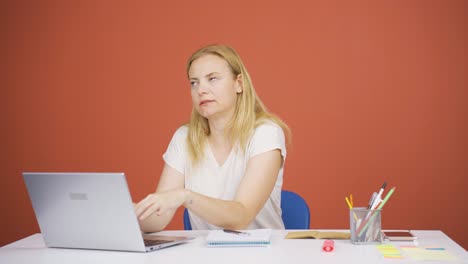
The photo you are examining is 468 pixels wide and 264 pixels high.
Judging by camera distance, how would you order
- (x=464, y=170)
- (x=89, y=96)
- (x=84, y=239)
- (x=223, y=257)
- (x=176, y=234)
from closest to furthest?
(x=223, y=257)
(x=84, y=239)
(x=176, y=234)
(x=464, y=170)
(x=89, y=96)

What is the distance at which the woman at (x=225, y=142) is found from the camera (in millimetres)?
2176

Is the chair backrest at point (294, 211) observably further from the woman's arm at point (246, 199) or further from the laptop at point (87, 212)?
the laptop at point (87, 212)

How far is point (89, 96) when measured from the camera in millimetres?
3879

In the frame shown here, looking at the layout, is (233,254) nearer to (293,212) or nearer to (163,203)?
(163,203)

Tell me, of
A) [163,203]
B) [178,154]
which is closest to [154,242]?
[163,203]

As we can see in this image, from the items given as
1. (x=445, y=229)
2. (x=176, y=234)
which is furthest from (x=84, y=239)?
(x=445, y=229)

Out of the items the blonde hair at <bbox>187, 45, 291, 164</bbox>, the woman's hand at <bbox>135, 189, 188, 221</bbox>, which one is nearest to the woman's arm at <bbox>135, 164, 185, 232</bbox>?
the woman's hand at <bbox>135, 189, 188, 221</bbox>

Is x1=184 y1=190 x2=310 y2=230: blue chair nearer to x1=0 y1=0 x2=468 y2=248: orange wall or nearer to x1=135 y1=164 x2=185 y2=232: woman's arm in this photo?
x1=135 y1=164 x2=185 y2=232: woman's arm

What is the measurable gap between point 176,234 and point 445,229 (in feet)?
7.24

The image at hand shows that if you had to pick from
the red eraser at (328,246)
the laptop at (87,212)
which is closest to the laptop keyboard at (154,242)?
the laptop at (87,212)

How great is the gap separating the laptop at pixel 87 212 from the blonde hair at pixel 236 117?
26.6 inches

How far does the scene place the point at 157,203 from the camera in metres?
1.64

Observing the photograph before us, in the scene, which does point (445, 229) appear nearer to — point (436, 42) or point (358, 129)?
point (358, 129)

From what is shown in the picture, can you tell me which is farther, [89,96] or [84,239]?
[89,96]
